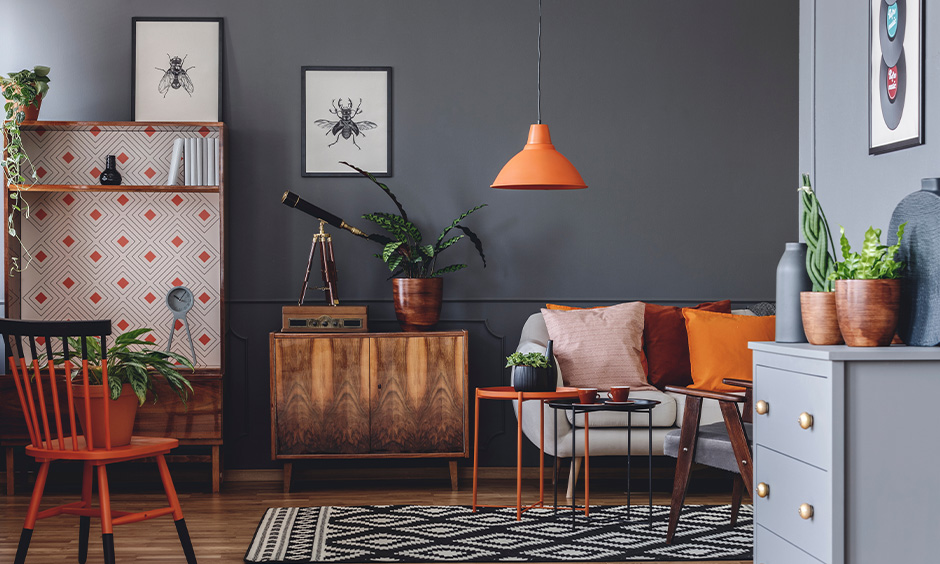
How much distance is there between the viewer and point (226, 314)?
470cm

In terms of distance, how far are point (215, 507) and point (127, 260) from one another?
1510 millimetres

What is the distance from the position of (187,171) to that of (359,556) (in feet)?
7.76

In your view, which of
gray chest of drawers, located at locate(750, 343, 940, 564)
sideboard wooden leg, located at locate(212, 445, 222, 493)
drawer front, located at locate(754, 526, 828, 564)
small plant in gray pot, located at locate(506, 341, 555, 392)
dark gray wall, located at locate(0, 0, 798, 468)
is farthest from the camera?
dark gray wall, located at locate(0, 0, 798, 468)

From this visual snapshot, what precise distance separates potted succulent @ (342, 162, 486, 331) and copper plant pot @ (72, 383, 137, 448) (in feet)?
5.94

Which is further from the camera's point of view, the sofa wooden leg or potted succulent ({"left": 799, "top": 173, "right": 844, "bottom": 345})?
the sofa wooden leg

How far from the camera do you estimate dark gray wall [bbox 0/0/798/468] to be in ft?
15.5

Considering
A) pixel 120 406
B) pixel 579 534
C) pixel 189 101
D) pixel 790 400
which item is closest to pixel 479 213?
pixel 189 101

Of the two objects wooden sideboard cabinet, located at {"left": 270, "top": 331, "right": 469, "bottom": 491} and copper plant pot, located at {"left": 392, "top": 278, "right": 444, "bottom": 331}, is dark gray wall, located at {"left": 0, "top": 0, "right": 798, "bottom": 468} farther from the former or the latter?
wooden sideboard cabinet, located at {"left": 270, "top": 331, "right": 469, "bottom": 491}

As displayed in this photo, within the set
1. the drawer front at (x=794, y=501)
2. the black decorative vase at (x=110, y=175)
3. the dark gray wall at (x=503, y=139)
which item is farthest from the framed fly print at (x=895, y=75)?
the black decorative vase at (x=110, y=175)

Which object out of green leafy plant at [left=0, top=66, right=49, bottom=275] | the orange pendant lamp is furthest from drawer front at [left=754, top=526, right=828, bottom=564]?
green leafy plant at [left=0, top=66, right=49, bottom=275]

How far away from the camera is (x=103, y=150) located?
15.3 ft

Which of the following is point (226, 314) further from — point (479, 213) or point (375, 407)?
point (479, 213)

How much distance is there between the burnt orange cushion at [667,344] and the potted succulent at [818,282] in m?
2.42

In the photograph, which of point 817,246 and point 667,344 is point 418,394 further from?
point 817,246
